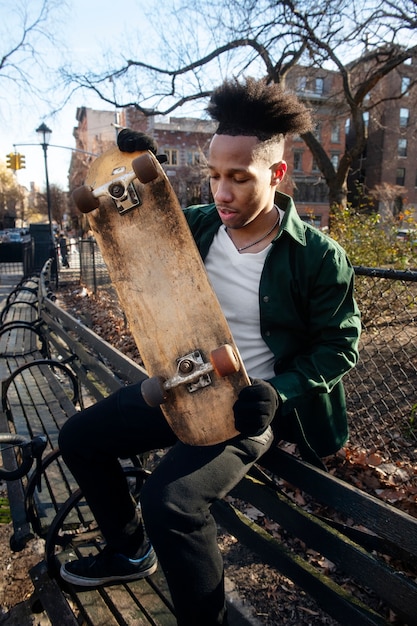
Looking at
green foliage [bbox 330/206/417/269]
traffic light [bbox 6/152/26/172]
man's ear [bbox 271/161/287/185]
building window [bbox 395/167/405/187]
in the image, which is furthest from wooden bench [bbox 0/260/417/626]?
building window [bbox 395/167/405/187]

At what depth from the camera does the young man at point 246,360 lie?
1.48m

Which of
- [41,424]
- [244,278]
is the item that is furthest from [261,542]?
[41,424]

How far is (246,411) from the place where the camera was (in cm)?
145

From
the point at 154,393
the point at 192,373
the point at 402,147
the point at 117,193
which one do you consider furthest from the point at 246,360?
the point at 402,147

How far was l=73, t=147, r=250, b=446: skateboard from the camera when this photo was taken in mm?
1565

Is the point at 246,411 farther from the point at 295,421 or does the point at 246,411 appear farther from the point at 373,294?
the point at 373,294

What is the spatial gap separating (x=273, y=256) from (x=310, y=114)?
60 centimetres

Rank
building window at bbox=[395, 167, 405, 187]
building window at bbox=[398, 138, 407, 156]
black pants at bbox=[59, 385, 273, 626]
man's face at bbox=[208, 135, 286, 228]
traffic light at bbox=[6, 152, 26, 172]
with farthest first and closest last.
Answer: building window at bbox=[395, 167, 405, 187] → building window at bbox=[398, 138, 407, 156] → traffic light at bbox=[6, 152, 26, 172] → man's face at bbox=[208, 135, 286, 228] → black pants at bbox=[59, 385, 273, 626]

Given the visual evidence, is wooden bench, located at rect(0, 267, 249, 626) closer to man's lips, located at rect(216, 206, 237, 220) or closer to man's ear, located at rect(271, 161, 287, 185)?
man's lips, located at rect(216, 206, 237, 220)

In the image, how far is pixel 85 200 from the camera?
1.72 meters

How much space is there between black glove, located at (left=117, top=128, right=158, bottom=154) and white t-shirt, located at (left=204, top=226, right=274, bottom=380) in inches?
20.1

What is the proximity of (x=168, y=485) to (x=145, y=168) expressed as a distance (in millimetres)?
1048

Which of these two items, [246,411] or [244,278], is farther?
[244,278]

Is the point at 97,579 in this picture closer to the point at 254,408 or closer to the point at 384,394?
the point at 254,408
